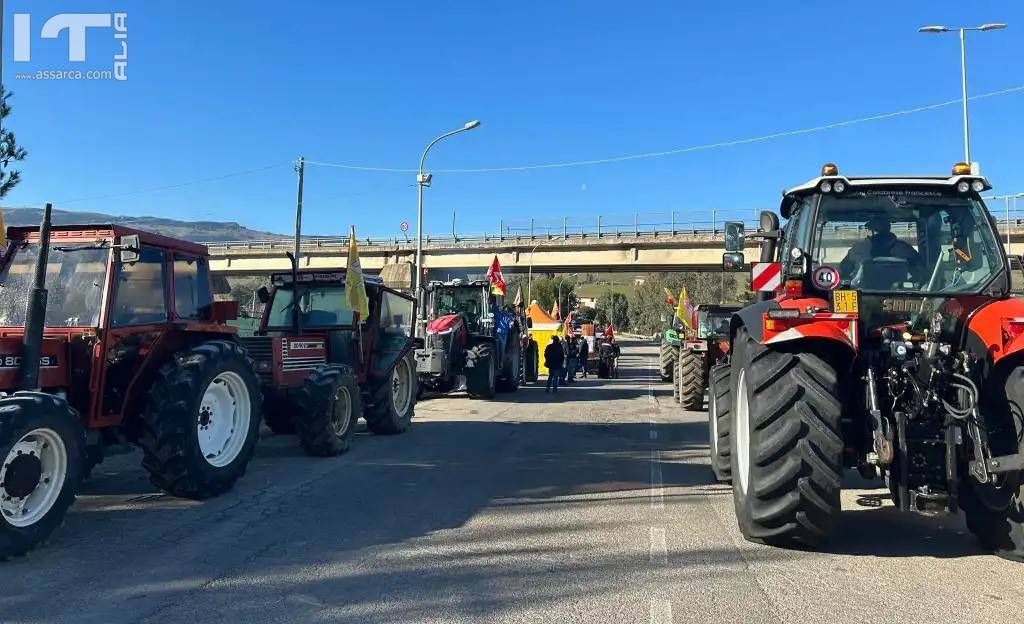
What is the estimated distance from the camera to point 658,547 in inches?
214

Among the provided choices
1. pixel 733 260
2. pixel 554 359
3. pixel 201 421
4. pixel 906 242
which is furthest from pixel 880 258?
pixel 554 359

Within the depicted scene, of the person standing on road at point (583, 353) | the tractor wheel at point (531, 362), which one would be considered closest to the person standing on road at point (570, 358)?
the person standing on road at point (583, 353)

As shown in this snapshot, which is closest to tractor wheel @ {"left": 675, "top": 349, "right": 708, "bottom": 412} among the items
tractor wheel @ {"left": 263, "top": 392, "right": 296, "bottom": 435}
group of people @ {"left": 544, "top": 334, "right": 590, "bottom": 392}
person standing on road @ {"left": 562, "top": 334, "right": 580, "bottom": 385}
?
group of people @ {"left": 544, "top": 334, "right": 590, "bottom": 392}

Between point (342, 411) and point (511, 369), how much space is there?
395 inches

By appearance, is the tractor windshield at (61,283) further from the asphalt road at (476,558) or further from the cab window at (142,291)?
the asphalt road at (476,558)

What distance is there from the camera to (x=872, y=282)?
5594mm

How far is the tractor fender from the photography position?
4.72m

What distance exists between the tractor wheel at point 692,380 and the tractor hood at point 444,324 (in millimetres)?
5022

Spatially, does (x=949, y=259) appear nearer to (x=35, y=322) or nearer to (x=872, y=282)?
(x=872, y=282)

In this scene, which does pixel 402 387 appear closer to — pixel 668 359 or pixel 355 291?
pixel 355 291

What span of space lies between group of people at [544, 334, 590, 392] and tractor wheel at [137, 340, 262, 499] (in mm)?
12340

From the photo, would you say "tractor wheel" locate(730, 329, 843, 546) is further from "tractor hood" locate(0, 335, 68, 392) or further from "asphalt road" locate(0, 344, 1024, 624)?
"tractor hood" locate(0, 335, 68, 392)

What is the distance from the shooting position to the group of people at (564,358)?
19391 mm

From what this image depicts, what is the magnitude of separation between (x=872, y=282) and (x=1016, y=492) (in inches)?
65.0
